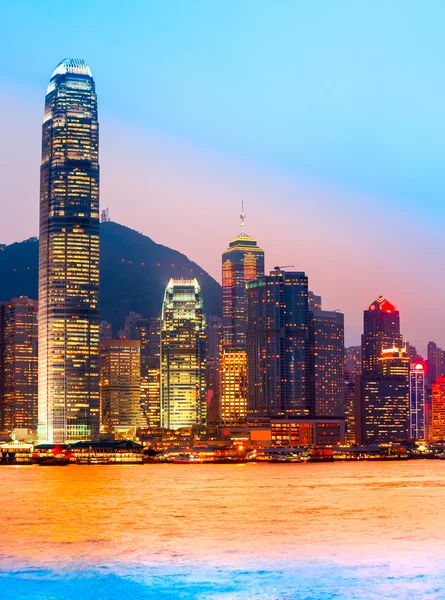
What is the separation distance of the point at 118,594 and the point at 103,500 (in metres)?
54.8

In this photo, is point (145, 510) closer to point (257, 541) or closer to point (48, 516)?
point (48, 516)

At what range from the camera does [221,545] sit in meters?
70.6

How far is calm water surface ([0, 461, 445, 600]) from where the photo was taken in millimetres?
55875

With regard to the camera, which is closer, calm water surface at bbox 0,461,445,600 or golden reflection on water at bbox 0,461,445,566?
calm water surface at bbox 0,461,445,600

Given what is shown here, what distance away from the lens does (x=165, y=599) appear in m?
53.5

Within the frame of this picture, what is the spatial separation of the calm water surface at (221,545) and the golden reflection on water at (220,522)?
0.11m

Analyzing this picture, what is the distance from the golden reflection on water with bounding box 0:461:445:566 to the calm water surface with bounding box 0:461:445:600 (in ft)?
0.35

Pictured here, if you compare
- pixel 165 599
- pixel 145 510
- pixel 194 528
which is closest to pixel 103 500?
pixel 145 510

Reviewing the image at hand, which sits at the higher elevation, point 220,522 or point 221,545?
point 221,545

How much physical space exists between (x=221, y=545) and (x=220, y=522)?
48.6 feet

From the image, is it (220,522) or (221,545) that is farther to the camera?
(220,522)

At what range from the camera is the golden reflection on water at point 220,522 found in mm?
67688

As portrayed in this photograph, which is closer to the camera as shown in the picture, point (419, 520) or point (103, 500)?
point (419, 520)

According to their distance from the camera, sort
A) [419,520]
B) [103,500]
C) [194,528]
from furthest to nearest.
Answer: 1. [103,500]
2. [419,520]
3. [194,528]
